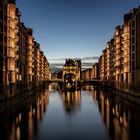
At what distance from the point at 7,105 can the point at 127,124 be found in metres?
30.3

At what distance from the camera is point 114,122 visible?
5488 cm

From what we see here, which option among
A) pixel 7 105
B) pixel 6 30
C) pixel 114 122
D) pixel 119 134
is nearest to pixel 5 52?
pixel 6 30

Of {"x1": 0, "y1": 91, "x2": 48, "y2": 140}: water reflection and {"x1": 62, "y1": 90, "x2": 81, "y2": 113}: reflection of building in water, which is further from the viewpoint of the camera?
{"x1": 62, "y1": 90, "x2": 81, "y2": 113}: reflection of building in water

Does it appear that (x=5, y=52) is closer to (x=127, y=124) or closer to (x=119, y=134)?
(x=127, y=124)

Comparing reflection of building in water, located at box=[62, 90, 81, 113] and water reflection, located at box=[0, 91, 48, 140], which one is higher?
water reflection, located at box=[0, 91, 48, 140]

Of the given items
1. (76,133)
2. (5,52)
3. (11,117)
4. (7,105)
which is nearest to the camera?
(76,133)

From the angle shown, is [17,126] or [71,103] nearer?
[17,126]

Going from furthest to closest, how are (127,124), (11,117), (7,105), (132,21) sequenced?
(132,21), (7,105), (11,117), (127,124)

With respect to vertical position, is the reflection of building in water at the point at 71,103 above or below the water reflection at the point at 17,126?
below

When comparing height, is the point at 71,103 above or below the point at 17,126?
below

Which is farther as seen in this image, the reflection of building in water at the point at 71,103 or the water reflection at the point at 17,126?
the reflection of building in water at the point at 71,103

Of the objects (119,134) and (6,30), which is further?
(6,30)

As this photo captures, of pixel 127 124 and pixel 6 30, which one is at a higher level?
pixel 6 30

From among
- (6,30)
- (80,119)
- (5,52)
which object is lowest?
(80,119)
